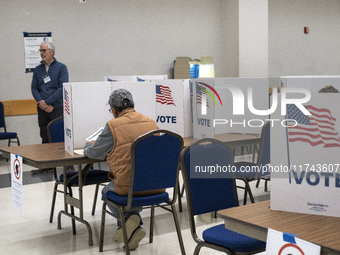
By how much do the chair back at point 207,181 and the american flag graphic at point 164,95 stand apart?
184cm

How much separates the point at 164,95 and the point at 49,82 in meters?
2.28

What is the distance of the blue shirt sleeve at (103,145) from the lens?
3.41 m

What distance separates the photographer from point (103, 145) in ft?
11.3

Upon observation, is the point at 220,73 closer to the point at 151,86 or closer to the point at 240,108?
the point at 240,108

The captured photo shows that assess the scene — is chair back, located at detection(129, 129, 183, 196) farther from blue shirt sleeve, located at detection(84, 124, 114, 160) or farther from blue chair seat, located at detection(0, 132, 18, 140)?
blue chair seat, located at detection(0, 132, 18, 140)

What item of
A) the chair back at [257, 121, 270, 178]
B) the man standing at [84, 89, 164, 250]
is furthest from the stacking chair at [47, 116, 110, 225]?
the chair back at [257, 121, 270, 178]

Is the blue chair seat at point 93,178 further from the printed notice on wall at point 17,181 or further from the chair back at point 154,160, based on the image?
the chair back at point 154,160

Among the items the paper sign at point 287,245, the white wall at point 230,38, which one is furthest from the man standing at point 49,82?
the paper sign at point 287,245

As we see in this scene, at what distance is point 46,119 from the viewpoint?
6594mm

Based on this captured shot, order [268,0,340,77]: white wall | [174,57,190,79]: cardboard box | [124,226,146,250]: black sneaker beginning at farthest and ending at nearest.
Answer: [268,0,340,77]: white wall
[174,57,190,79]: cardboard box
[124,226,146,250]: black sneaker

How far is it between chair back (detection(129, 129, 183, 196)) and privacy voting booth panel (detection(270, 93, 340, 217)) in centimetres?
135

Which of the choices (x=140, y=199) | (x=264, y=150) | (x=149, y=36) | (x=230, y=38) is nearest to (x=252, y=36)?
(x=230, y=38)

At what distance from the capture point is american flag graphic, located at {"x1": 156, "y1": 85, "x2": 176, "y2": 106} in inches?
184

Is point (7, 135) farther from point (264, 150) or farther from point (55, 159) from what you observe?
point (264, 150)
